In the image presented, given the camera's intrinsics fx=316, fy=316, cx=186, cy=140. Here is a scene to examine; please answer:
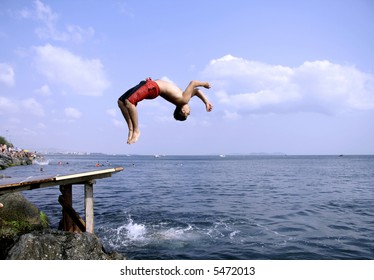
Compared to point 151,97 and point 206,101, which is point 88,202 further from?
point 151,97

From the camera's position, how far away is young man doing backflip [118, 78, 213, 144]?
4547 mm

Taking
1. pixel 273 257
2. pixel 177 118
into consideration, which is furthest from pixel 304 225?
pixel 177 118

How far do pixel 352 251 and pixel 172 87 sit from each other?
44.7 ft

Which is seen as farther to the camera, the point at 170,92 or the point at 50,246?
the point at 50,246

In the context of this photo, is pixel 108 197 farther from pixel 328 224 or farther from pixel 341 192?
pixel 341 192

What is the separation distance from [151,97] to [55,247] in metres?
6.96

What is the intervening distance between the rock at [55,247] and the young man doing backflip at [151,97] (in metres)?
6.39

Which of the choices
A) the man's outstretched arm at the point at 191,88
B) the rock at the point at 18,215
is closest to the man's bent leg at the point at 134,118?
the man's outstretched arm at the point at 191,88

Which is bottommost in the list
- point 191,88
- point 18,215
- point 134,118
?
point 18,215

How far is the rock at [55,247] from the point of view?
898 cm

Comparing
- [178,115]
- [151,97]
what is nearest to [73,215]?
[178,115]

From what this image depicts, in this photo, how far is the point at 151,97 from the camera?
15.4 feet
